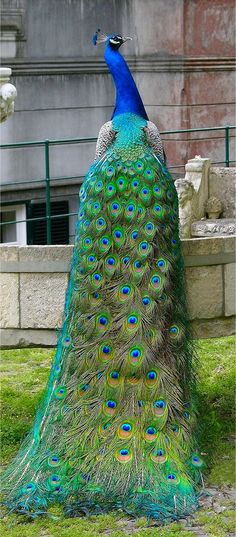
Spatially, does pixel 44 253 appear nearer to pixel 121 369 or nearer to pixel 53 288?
pixel 53 288

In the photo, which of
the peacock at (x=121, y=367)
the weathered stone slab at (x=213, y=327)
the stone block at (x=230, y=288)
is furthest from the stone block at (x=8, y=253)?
the stone block at (x=230, y=288)

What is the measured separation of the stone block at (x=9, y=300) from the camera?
6.52 metres

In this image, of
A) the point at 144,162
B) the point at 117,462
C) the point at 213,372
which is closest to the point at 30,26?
the point at 213,372

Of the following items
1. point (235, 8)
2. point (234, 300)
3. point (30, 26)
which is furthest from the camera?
point (235, 8)

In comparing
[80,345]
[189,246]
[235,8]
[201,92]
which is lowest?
[80,345]

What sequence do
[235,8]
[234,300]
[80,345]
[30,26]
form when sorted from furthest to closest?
[235,8] < [30,26] < [234,300] < [80,345]

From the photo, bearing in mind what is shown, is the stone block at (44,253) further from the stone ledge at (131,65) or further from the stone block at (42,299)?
the stone ledge at (131,65)

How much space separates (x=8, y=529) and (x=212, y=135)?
8801 mm

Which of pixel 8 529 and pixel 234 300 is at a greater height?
pixel 234 300

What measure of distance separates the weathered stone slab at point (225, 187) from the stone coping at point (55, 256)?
85.7 inches

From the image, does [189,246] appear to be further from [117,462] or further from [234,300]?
[117,462]

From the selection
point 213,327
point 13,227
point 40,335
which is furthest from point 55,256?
point 13,227

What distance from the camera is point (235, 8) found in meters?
13.6

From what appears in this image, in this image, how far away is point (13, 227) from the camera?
503 inches
